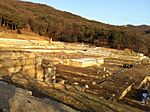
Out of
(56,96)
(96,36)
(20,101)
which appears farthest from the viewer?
(96,36)

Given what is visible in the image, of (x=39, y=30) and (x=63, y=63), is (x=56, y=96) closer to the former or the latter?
(x=63, y=63)

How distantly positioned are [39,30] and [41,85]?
201 feet

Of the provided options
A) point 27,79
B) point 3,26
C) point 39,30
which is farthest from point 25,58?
point 39,30

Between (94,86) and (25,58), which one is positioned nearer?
(25,58)

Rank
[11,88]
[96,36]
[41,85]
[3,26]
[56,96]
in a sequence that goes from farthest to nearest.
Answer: [96,36]
[3,26]
[41,85]
[56,96]
[11,88]

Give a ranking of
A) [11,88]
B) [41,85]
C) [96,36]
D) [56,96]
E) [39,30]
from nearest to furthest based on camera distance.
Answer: [11,88]
[56,96]
[41,85]
[39,30]
[96,36]

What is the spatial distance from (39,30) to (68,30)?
9605 mm

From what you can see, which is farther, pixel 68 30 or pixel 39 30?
pixel 68 30

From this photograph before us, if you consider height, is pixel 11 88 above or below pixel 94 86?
above

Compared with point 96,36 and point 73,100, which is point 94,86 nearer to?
point 73,100

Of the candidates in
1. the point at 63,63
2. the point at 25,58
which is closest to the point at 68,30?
the point at 63,63

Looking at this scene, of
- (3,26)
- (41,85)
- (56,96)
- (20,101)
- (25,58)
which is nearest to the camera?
(20,101)

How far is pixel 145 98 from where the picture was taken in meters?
16.9

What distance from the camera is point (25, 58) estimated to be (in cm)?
1105
